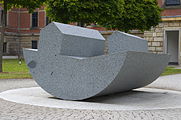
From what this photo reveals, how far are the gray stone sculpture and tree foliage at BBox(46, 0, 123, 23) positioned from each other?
381 inches

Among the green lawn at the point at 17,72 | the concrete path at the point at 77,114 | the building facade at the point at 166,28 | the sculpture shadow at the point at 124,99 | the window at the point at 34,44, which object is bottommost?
the green lawn at the point at 17,72

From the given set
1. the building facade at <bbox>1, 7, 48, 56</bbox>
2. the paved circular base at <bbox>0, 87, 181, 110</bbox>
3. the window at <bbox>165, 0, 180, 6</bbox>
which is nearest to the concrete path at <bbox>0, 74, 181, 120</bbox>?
the paved circular base at <bbox>0, 87, 181, 110</bbox>

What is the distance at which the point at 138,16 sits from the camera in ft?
72.2

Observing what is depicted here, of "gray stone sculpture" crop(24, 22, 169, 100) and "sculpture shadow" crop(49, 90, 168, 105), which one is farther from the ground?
"gray stone sculpture" crop(24, 22, 169, 100)

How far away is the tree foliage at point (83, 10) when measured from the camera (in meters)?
18.4

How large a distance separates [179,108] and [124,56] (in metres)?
1.58

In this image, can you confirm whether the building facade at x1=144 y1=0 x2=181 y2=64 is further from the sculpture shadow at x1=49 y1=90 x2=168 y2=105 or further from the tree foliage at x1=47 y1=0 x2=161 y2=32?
the sculpture shadow at x1=49 y1=90 x2=168 y2=105

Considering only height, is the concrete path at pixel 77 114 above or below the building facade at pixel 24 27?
below

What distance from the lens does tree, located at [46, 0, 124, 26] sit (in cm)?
1844

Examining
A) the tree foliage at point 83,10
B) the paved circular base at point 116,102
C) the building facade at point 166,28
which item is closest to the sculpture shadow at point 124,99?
the paved circular base at point 116,102

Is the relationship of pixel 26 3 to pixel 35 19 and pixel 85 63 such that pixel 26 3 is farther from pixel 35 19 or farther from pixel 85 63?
pixel 35 19

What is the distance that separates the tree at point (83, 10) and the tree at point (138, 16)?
201 centimetres

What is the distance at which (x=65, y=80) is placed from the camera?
771 centimetres

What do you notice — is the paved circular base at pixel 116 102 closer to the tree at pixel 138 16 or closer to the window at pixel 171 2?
the tree at pixel 138 16
